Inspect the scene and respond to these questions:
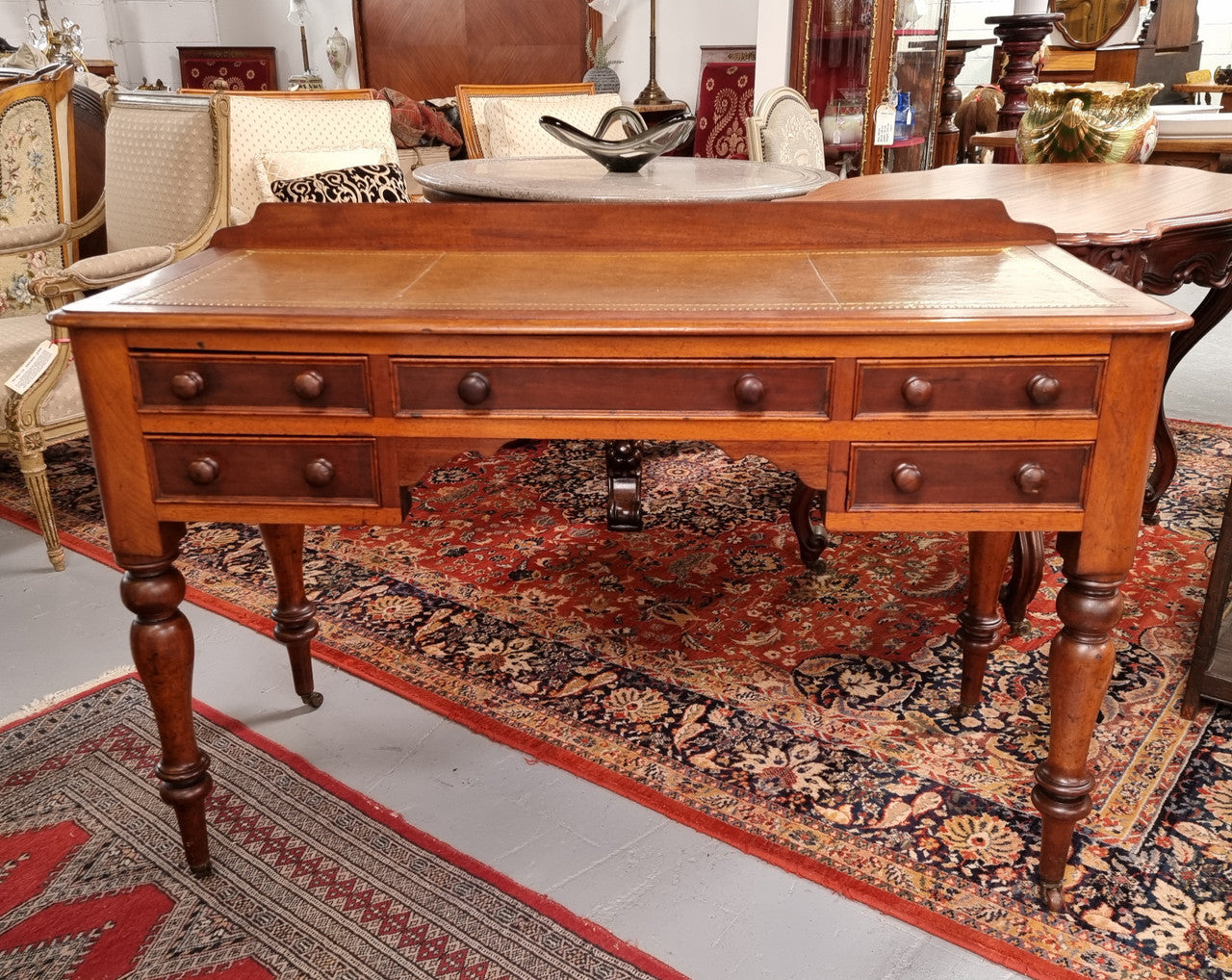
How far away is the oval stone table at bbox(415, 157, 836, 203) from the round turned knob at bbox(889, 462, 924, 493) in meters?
0.56

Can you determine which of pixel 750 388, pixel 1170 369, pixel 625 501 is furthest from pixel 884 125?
pixel 750 388

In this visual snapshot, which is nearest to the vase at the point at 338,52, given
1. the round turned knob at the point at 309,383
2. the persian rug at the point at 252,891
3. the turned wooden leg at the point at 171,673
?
the persian rug at the point at 252,891

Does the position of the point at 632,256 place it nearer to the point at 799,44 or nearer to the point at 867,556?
the point at 867,556

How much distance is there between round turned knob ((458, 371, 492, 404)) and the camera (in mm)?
1284

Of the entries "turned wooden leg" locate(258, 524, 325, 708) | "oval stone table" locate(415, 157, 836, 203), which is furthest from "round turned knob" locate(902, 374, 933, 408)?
"turned wooden leg" locate(258, 524, 325, 708)

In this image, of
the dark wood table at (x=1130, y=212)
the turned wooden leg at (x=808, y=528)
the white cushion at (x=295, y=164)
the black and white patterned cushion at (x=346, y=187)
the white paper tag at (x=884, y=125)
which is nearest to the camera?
the dark wood table at (x=1130, y=212)

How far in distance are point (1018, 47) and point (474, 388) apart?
278 centimetres

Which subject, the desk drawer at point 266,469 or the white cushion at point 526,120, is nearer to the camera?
the desk drawer at point 266,469

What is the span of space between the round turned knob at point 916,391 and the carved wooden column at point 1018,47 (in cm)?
244

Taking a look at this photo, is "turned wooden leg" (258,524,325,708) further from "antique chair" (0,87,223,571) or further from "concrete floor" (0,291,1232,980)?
"antique chair" (0,87,223,571)

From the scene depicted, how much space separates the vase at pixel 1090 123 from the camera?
267 centimetres

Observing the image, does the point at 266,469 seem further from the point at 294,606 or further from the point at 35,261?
the point at 35,261

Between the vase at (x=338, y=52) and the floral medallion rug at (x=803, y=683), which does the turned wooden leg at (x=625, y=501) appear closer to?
the floral medallion rug at (x=803, y=683)

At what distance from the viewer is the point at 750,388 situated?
1.26m
